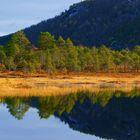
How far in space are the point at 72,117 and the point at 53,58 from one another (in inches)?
3604

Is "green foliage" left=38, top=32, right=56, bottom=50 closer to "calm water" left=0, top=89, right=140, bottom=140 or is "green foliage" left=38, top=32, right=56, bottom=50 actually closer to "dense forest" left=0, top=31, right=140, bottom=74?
"dense forest" left=0, top=31, right=140, bottom=74

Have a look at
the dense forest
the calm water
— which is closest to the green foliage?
the dense forest

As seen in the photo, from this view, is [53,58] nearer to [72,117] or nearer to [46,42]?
[46,42]

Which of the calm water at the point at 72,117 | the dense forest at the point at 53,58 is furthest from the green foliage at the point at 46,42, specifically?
the calm water at the point at 72,117

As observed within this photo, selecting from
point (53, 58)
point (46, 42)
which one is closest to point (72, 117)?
point (53, 58)

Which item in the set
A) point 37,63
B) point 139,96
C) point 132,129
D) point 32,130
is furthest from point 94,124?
point 37,63

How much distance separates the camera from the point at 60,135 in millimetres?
40938

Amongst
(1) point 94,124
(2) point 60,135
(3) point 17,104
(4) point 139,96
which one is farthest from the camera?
(4) point 139,96

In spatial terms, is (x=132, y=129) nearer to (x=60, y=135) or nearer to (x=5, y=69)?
(x=60, y=135)

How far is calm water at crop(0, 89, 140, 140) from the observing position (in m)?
41.3

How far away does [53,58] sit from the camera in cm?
14588

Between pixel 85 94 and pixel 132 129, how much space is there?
37.7 meters

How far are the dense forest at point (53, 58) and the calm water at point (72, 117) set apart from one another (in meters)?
58.1

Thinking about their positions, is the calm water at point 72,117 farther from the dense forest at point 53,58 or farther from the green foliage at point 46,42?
the green foliage at point 46,42
